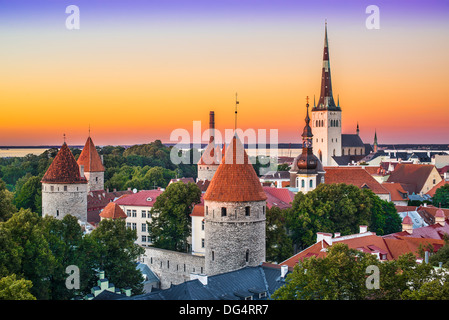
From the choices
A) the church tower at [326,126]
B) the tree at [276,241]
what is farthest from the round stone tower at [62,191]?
the church tower at [326,126]

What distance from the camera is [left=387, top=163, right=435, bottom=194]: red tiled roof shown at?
65.0 m

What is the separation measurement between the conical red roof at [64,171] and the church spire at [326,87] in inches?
2471

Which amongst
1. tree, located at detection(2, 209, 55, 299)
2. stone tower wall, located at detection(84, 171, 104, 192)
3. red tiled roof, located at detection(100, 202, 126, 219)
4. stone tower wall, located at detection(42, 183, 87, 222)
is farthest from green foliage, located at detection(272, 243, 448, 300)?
stone tower wall, located at detection(84, 171, 104, 192)

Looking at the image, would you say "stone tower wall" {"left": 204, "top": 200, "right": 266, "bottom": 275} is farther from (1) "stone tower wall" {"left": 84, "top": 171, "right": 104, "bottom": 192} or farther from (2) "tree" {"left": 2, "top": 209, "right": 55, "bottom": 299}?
(1) "stone tower wall" {"left": 84, "top": 171, "right": 104, "bottom": 192}

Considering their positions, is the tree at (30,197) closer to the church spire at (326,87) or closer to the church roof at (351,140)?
the church spire at (326,87)

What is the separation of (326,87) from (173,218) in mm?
66831

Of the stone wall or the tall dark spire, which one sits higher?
the tall dark spire

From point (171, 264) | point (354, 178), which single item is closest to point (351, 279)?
point (171, 264)

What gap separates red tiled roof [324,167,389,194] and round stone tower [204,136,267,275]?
30.9m

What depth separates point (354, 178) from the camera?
54.4 meters

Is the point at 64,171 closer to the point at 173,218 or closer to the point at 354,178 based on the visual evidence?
the point at 173,218

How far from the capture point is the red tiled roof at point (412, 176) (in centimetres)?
6500

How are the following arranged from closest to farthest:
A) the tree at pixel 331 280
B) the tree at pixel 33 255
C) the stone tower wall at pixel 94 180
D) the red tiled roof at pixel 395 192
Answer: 1. the tree at pixel 331 280
2. the tree at pixel 33 255
3. the stone tower wall at pixel 94 180
4. the red tiled roof at pixel 395 192
